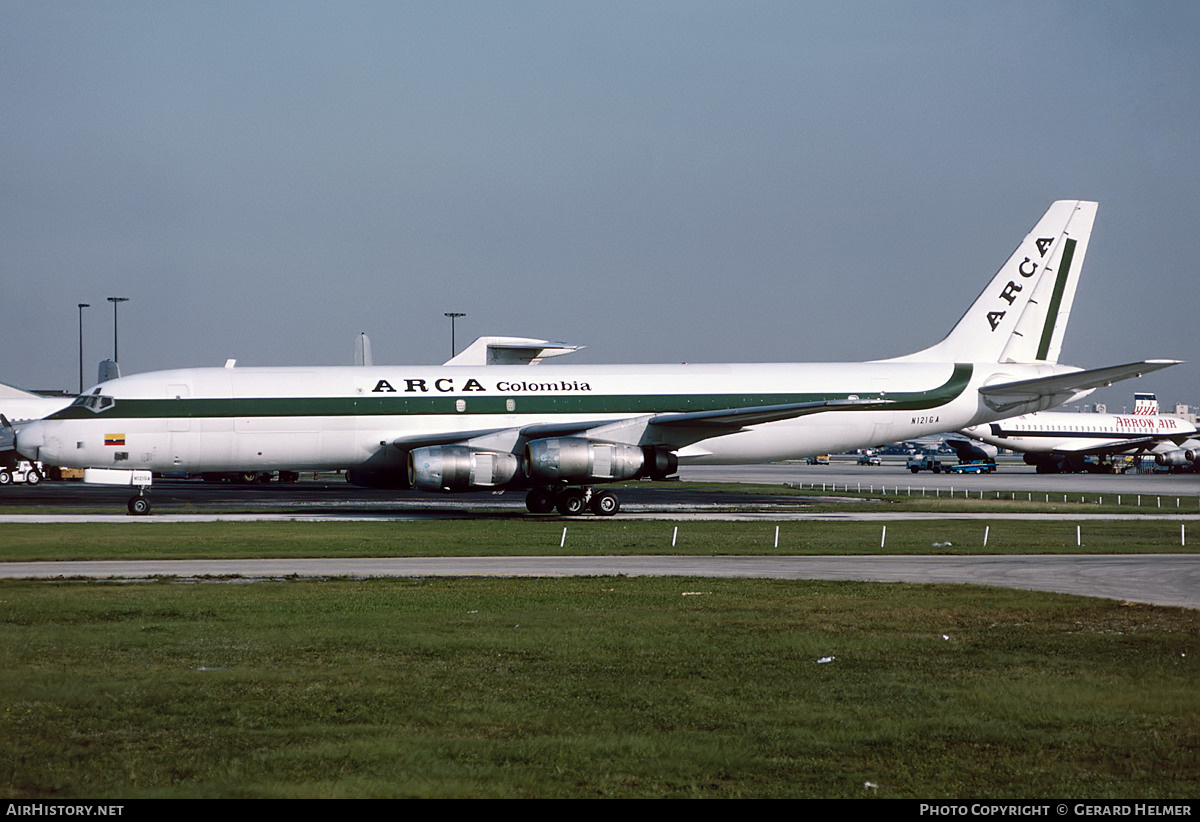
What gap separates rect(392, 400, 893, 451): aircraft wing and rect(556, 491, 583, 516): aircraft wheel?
2042 millimetres

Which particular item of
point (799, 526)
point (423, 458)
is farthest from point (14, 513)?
point (799, 526)

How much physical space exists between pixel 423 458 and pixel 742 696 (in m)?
25.7

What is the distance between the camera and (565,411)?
136 ft

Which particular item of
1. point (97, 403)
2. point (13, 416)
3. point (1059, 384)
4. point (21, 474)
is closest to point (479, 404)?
point (97, 403)

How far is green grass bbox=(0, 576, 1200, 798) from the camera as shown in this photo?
9.29 meters

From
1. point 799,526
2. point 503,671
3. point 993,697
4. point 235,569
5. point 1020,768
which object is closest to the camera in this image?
point 1020,768

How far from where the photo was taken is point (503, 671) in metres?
13.6

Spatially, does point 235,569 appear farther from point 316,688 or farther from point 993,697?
point 993,697

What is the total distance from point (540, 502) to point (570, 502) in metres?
1.35

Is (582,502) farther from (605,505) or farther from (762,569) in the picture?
(762,569)

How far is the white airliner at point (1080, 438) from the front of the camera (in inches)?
3757

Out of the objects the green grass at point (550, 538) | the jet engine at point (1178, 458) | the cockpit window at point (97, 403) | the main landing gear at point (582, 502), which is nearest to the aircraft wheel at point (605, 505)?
the main landing gear at point (582, 502)

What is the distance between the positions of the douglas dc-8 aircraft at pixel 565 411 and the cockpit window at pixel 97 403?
0.05 m

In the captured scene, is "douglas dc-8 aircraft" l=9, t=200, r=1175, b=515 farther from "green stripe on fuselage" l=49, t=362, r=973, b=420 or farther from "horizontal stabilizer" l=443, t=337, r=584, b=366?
"horizontal stabilizer" l=443, t=337, r=584, b=366
